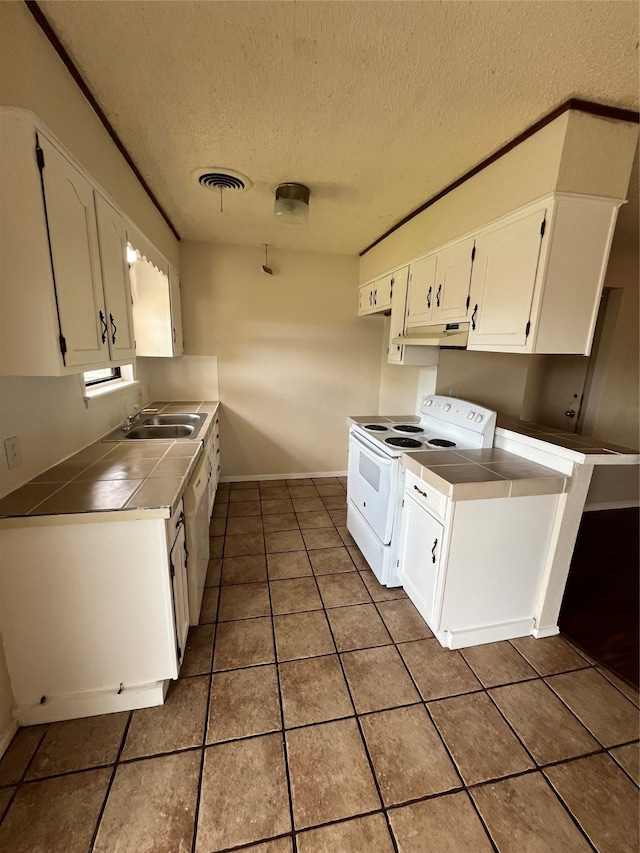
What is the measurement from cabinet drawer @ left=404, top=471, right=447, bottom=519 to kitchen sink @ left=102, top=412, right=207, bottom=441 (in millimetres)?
1482

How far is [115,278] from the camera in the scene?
179 cm

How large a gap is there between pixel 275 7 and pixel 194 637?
8.78 ft

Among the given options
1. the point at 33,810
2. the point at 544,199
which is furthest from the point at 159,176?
→ the point at 33,810

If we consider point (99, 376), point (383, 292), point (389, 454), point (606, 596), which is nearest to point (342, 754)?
point (389, 454)

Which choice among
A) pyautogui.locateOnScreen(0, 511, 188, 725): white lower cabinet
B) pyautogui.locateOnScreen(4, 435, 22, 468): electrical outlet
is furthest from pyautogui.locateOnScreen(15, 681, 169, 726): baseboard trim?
pyautogui.locateOnScreen(4, 435, 22, 468): electrical outlet

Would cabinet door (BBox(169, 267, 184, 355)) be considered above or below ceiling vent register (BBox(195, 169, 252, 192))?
below

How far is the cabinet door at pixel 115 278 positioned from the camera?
1.64 metres

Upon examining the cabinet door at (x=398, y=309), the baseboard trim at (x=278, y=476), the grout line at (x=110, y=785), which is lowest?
the grout line at (x=110, y=785)

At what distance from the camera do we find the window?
2.50 metres

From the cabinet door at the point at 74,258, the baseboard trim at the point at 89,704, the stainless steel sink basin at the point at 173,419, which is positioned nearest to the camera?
the cabinet door at the point at 74,258

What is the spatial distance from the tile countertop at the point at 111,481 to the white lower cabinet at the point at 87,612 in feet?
0.20

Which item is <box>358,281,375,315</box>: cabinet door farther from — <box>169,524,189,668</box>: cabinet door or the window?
<box>169,524,189,668</box>: cabinet door

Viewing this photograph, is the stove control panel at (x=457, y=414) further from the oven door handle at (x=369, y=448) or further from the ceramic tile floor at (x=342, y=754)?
the ceramic tile floor at (x=342, y=754)

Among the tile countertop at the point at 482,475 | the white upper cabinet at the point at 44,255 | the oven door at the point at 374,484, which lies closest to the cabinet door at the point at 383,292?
the oven door at the point at 374,484
